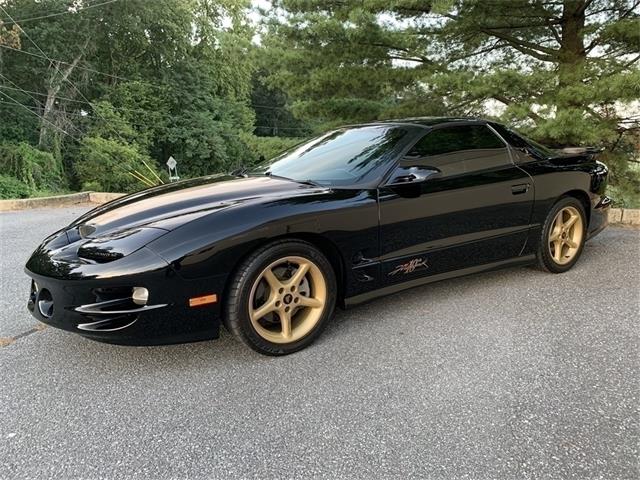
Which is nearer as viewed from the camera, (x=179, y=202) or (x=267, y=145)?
(x=179, y=202)

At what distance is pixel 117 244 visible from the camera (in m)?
2.36

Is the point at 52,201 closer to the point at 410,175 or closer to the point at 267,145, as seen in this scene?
the point at 267,145

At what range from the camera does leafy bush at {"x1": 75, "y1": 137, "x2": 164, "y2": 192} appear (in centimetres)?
2378

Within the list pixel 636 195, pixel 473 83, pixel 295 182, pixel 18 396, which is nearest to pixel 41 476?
pixel 18 396

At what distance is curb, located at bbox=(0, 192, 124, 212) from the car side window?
6.85 m

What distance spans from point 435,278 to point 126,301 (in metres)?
1.93

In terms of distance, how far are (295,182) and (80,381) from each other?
163 centimetres

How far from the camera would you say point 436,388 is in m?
2.27

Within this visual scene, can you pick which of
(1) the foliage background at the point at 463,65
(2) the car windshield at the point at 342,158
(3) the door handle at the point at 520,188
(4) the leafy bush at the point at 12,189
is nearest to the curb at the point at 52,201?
(1) the foliage background at the point at 463,65

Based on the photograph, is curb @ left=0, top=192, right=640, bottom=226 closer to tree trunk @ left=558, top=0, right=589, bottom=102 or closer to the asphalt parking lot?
the asphalt parking lot

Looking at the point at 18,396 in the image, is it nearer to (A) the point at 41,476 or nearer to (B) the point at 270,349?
(A) the point at 41,476

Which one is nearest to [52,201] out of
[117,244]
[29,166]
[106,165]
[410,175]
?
[117,244]

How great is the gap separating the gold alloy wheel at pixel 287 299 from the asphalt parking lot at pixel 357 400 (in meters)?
0.15

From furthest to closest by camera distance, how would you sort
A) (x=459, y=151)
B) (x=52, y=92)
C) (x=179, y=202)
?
(x=52, y=92)
(x=459, y=151)
(x=179, y=202)
